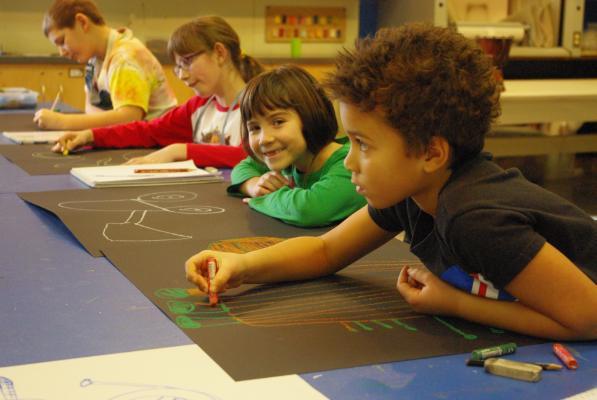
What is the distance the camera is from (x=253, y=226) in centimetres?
147

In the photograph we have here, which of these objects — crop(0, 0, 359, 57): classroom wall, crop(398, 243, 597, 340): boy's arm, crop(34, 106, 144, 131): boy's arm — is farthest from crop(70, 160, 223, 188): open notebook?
crop(0, 0, 359, 57): classroom wall

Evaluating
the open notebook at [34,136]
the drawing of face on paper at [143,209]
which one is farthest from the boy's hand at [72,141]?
the drawing of face on paper at [143,209]

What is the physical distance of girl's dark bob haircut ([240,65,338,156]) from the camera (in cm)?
158

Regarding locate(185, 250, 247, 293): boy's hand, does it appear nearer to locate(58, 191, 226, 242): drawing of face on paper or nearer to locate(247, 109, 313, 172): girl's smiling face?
locate(58, 191, 226, 242): drawing of face on paper

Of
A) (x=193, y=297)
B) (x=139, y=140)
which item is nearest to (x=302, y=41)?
(x=139, y=140)

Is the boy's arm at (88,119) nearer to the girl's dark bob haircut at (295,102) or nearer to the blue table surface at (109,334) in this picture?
the girl's dark bob haircut at (295,102)

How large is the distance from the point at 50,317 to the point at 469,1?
4759 millimetres

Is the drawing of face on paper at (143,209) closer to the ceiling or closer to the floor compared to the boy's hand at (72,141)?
closer to the floor

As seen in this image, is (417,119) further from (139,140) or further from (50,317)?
(139,140)

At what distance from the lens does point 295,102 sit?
1.59 m

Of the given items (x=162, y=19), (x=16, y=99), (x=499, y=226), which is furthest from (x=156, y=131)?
(x=162, y=19)

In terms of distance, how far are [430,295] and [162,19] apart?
14.3 ft

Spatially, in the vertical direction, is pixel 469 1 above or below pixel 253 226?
above

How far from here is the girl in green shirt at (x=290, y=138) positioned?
154 cm
